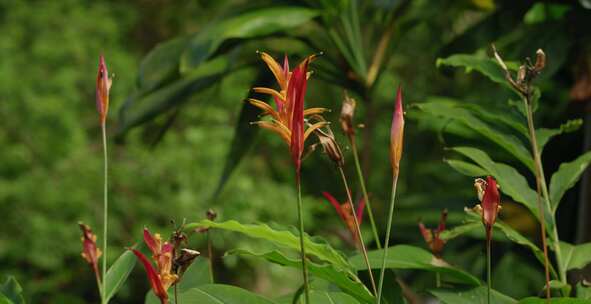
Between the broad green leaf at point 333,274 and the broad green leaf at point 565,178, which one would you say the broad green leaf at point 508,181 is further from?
the broad green leaf at point 333,274

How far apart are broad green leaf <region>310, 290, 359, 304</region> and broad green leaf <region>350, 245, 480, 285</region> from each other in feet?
0.23

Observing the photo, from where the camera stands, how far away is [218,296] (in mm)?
640

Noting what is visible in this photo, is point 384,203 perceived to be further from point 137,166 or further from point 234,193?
point 137,166

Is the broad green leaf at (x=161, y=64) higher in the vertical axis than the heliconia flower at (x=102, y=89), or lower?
higher

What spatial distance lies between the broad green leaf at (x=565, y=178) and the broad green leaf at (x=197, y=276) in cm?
32

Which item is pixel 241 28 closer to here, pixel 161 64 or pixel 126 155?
pixel 161 64

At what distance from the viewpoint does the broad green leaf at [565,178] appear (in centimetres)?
88

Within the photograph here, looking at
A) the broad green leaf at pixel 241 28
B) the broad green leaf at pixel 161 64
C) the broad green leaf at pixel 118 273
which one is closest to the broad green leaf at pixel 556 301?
the broad green leaf at pixel 118 273

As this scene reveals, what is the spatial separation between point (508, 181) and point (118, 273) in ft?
1.22

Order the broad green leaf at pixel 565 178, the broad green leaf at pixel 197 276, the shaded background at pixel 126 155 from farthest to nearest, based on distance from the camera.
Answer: the shaded background at pixel 126 155
the broad green leaf at pixel 565 178
the broad green leaf at pixel 197 276

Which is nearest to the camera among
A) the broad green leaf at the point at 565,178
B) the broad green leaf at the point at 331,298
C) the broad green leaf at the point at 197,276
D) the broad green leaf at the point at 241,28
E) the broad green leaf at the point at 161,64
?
the broad green leaf at the point at 331,298

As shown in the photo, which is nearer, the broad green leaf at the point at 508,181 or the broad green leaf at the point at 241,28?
the broad green leaf at the point at 508,181

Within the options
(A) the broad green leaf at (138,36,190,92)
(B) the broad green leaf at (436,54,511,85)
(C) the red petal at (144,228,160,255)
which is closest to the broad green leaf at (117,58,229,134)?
(A) the broad green leaf at (138,36,190,92)

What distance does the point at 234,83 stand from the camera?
15.7ft
